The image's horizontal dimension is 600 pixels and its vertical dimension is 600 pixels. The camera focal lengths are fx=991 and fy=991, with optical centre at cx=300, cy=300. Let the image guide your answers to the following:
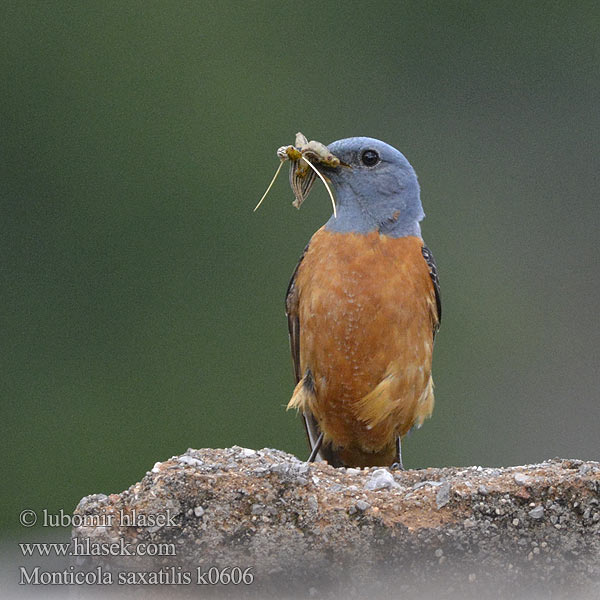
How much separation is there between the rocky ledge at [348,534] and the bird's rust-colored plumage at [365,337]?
7.06 ft

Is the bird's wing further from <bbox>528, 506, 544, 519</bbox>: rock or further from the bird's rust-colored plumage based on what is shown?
<bbox>528, 506, 544, 519</bbox>: rock

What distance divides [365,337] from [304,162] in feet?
3.32

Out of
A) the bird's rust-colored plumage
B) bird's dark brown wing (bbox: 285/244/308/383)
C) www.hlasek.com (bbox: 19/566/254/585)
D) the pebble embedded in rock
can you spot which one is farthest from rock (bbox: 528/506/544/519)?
bird's dark brown wing (bbox: 285/244/308/383)

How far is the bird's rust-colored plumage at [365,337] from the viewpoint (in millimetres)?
5320

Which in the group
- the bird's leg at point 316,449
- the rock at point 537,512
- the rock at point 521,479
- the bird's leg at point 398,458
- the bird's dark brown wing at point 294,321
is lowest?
the bird's leg at point 398,458

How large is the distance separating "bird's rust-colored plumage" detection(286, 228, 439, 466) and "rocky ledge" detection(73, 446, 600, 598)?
2153 mm

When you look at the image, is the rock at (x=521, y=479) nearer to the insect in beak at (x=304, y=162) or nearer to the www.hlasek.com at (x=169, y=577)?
the www.hlasek.com at (x=169, y=577)

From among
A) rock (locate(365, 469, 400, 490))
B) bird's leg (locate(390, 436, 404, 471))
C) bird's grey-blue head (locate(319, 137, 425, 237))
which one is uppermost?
bird's grey-blue head (locate(319, 137, 425, 237))

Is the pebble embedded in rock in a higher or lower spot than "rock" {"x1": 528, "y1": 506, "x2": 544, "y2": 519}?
higher

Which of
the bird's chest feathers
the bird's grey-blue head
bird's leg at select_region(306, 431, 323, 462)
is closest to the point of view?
the bird's chest feathers

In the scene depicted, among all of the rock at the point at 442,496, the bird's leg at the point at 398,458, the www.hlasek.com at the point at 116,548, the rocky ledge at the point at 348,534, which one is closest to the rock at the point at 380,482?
the rocky ledge at the point at 348,534

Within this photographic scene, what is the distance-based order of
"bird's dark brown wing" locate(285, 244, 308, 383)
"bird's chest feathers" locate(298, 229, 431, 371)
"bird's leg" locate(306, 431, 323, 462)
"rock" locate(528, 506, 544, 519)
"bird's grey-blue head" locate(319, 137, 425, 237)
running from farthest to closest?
"bird's dark brown wing" locate(285, 244, 308, 383)
"bird's leg" locate(306, 431, 323, 462)
"bird's grey-blue head" locate(319, 137, 425, 237)
"bird's chest feathers" locate(298, 229, 431, 371)
"rock" locate(528, 506, 544, 519)

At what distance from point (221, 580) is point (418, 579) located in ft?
1.86

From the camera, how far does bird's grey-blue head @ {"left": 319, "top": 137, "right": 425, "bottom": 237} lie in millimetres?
5520
